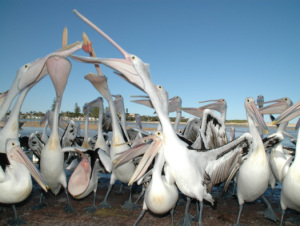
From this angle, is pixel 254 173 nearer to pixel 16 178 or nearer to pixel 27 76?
pixel 16 178

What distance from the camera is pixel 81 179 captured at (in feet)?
13.2

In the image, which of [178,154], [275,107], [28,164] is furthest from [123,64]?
[275,107]

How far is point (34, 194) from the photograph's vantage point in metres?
4.64

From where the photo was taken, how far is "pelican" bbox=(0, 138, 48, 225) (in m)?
3.02

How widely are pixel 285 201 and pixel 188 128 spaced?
241cm

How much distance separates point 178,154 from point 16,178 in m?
2.07

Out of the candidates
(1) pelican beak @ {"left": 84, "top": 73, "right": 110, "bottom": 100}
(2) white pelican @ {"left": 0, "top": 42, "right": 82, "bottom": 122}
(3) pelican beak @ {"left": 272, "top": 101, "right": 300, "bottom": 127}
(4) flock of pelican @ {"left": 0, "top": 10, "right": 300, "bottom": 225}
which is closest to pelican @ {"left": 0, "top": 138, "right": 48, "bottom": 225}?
(4) flock of pelican @ {"left": 0, "top": 10, "right": 300, "bottom": 225}

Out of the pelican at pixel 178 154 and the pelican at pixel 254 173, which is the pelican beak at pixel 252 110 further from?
the pelican at pixel 178 154

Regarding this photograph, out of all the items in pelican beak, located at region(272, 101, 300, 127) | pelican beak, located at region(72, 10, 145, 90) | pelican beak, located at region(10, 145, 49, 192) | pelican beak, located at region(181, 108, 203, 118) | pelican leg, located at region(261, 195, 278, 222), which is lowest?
pelican leg, located at region(261, 195, 278, 222)

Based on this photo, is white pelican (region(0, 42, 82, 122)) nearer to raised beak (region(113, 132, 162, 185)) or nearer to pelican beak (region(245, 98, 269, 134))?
raised beak (region(113, 132, 162, 185))

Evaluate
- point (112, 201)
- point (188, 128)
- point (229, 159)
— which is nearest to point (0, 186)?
point (112, 201)

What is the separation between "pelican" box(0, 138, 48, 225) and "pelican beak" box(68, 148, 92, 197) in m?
0.82

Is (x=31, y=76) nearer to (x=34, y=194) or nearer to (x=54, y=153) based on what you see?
(x=54, y=153)

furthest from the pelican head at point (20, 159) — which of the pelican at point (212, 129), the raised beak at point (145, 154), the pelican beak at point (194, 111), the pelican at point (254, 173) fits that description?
the pelican beak at point (194, 111)
